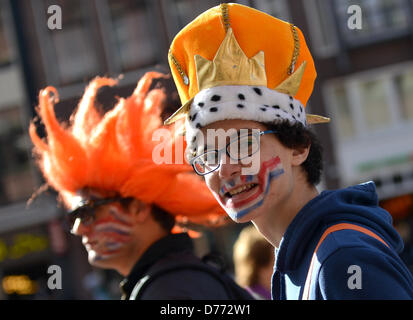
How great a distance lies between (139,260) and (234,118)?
1070mm

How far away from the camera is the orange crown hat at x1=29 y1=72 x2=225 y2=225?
8.89ft

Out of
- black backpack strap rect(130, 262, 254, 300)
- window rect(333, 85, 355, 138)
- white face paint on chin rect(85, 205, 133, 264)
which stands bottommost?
window rect(333, 85, 355, 138)

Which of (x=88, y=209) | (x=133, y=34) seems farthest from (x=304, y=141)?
(x=133, y=34)

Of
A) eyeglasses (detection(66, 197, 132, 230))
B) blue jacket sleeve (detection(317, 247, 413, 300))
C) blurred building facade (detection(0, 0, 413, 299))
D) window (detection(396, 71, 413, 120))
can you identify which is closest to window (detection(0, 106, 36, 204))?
blurred building facade (detection(0, 0, 413, 299))

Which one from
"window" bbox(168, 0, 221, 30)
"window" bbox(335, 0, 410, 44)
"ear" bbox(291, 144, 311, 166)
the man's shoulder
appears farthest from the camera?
"window" bbox(335, 0, 410, 44)

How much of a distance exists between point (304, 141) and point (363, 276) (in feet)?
1.90

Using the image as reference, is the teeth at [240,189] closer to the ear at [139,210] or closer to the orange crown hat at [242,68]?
the orange crown hat at [242,68]

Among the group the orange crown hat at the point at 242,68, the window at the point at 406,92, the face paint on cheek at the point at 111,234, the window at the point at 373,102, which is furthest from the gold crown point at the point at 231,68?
the window at the point at 406,92

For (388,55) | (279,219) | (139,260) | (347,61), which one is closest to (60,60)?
(347,61)

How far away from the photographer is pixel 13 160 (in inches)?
521

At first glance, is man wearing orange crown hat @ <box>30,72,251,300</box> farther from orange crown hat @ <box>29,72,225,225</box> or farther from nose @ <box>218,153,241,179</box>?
nose @ <box>218,153,241,179</box>

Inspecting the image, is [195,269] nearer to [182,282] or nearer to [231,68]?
[182,282]

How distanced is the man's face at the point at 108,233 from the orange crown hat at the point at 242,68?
100 cm

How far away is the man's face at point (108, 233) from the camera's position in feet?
8.61
